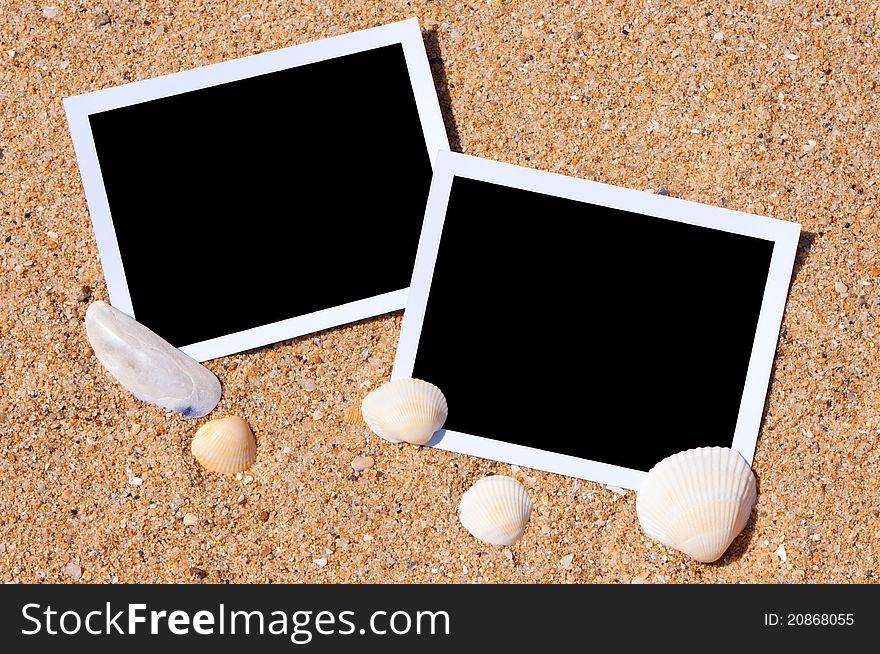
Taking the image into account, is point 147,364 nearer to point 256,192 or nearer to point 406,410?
point 256,192

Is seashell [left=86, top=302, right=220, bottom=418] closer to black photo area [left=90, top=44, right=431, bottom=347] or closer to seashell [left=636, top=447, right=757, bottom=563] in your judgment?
black photo area [left=90, top=44, right=431, bottom=347]

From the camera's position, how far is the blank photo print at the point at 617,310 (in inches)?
63.9

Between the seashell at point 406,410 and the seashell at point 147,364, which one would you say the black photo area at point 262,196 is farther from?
the seashell at point 406,410

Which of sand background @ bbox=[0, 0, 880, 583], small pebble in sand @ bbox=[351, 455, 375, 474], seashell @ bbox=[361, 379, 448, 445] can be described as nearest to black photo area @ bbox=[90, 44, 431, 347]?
sand background @ bbox=[0, 0, 880, 583]

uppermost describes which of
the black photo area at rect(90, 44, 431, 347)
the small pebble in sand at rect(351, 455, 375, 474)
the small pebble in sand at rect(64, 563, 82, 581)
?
the black photo area at rect(90, 44, 431, 347)

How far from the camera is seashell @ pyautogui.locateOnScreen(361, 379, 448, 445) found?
1573mm

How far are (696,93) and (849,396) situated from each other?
756 millimetres

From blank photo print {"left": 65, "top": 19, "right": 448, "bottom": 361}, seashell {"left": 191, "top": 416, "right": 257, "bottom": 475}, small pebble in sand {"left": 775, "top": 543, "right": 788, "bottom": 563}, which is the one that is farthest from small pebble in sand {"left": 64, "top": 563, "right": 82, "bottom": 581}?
small pebble in sand {"left": 775, "top": 543, "right": 788, "bottom": 563}

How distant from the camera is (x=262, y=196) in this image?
163 centimetres

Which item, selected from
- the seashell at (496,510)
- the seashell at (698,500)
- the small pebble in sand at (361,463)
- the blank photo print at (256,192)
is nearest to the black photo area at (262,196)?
the blank photo print at (256,192)

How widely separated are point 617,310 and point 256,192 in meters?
0.83

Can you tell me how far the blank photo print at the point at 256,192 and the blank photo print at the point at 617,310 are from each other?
11 centimetres

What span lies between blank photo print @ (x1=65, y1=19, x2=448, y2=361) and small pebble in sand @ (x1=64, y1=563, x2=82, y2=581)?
1.71 ft

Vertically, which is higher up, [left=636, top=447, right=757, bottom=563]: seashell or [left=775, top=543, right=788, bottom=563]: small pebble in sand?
[left=636, top=447, right=757, bottom=563]: seashell
